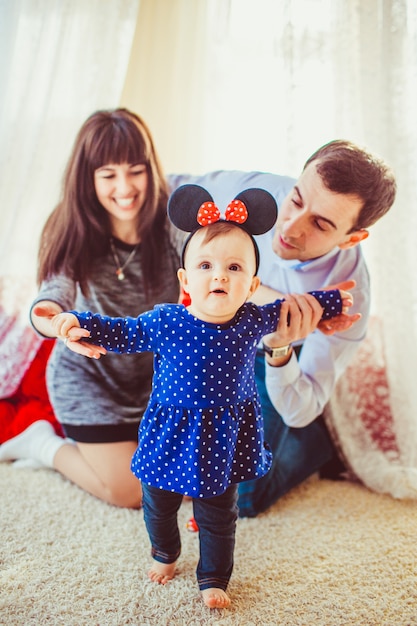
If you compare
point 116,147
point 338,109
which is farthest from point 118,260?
point 338,109

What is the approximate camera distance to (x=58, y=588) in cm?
118

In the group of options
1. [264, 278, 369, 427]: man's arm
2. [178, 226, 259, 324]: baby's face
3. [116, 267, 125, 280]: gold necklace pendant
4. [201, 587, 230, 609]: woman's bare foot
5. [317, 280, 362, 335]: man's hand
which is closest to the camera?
[178, 226, 259, 324]: baby's face

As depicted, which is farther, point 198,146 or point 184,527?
point 198,146

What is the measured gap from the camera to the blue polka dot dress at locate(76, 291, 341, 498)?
41.5 inches

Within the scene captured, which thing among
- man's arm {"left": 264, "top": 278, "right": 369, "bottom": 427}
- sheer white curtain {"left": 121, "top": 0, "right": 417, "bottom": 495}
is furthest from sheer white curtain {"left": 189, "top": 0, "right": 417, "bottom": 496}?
man's arm {"left": 264, "top": 278, "right": 369, "bottom": 427}

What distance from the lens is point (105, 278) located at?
5.33ft

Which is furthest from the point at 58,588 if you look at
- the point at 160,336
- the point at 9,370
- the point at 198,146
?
the point at 198,146

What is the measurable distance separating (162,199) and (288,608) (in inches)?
40.5

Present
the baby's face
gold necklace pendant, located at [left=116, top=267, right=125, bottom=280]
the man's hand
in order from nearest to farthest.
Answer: the baby's face
the man's hand
gold necklace pendant, located at [left=116, top=267, right=125, bottom=280]

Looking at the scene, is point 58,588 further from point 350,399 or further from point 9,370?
point 350,399

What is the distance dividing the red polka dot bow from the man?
23 centimetres

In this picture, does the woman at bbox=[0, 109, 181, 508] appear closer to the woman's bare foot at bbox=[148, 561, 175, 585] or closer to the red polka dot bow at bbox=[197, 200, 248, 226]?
the woman's bare foot at bbox=[148, 561, 175, 585]

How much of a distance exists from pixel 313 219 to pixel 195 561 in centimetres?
80

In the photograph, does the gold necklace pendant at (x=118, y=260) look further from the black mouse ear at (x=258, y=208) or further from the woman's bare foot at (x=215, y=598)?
the woman's bare foot at (x=215, y=598)
